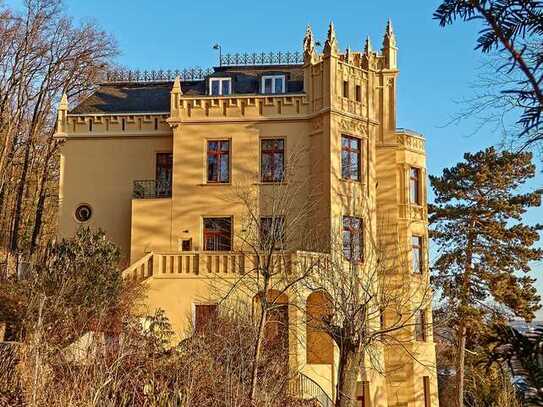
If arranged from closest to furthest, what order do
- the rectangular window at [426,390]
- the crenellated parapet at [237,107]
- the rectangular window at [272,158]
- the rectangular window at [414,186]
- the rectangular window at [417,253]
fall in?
the rectangular window at [272,158]
the crenellated parapet at [237,107]
the rectangular window at [426,390]
the rectangular window at [417,253]
the rectangular window at [414,186]

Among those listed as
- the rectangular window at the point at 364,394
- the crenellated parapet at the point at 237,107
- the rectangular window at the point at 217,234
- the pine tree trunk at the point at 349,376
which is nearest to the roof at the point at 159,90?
the crenellated parapet at the point at 237,107

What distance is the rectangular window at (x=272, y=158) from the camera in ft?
87.6

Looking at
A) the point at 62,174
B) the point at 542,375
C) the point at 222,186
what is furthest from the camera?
the point at 62,174

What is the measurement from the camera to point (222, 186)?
26.8 m

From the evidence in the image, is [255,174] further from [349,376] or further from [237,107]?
[349,376]

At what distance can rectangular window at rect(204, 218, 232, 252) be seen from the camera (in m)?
26.5

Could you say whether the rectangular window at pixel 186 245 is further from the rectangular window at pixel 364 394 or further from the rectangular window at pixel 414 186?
the rectangular window at pixel 414 186

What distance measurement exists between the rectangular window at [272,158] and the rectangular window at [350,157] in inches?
89.8

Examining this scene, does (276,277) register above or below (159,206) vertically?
below

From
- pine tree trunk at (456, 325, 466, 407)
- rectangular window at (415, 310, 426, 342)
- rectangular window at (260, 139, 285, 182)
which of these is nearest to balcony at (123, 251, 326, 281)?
rectangular window at (260, 139, 285, 182)

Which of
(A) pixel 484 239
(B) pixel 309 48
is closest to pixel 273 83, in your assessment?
(B) pixel 309 48

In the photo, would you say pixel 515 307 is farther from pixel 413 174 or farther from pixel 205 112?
pixel 205 112

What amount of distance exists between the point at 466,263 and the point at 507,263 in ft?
5.76

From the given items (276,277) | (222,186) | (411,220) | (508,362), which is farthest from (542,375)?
(411,220)
